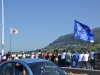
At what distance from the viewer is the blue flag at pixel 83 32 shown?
22.3 m

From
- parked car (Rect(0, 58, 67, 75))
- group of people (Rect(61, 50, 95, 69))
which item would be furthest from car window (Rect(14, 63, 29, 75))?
group of people (Rect(61, 50, 95, 69))

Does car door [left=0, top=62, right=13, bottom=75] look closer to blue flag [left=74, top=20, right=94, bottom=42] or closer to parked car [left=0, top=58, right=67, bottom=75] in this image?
parked car [left=0, top=58, right=67, bottom=75]

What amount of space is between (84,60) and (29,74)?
38.9 ft

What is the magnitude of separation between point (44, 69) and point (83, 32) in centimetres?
1508

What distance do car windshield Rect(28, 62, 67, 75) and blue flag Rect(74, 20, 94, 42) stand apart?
14185mm

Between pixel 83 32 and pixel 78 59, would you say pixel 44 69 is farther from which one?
→ pixel 83 32

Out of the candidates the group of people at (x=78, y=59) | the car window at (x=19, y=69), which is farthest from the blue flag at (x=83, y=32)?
the car window at (x=19, y=69)

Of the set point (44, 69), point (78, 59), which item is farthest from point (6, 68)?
point (78, 59)

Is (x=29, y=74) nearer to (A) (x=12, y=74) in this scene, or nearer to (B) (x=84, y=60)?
(A) (x=12, y=74)

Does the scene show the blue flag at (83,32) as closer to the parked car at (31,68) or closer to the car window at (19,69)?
the parked car at (31,68)

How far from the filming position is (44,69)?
7863 mm

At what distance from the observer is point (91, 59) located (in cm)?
1936

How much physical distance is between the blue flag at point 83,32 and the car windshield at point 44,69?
46.5ft

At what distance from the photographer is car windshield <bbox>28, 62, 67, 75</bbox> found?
24.8 feet
